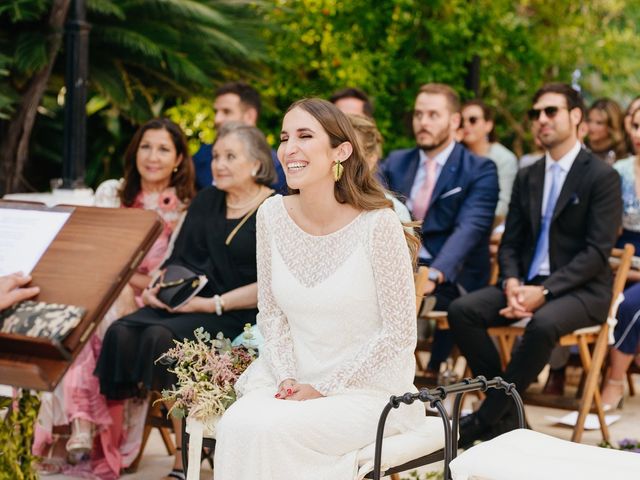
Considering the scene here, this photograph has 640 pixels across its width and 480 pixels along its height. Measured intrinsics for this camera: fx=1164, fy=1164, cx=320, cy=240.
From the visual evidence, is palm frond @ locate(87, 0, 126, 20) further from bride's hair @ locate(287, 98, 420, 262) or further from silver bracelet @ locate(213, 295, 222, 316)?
bride's hair @ locate(287, 98, 420, 262)

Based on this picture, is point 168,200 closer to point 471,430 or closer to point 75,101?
point 75,101

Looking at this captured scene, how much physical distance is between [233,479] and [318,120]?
1394 mm

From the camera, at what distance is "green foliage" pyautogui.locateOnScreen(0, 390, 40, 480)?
470 centimetres

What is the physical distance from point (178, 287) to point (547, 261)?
2215 mm

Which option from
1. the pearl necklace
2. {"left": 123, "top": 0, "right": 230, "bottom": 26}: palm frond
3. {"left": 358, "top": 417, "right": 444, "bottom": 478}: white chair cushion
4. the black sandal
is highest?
{"left": 123, "top": 0, "right": 230, "bottom": 26}: palm frond

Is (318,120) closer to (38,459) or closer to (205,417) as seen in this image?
(205,417)

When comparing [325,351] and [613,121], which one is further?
[613,121]

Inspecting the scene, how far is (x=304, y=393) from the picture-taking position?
4352 mm

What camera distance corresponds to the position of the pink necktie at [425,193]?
7328mm

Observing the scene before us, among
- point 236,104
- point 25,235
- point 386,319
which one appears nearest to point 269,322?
point 386,319

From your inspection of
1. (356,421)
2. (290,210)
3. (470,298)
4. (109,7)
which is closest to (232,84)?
(109,7)

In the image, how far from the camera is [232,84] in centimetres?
811

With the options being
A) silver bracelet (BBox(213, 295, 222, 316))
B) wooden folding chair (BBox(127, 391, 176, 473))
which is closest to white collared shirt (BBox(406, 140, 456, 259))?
silver bracelet (BBox(213, 295, 222, 316))

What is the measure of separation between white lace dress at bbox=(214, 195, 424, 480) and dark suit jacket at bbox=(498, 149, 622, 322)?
2.33 m
